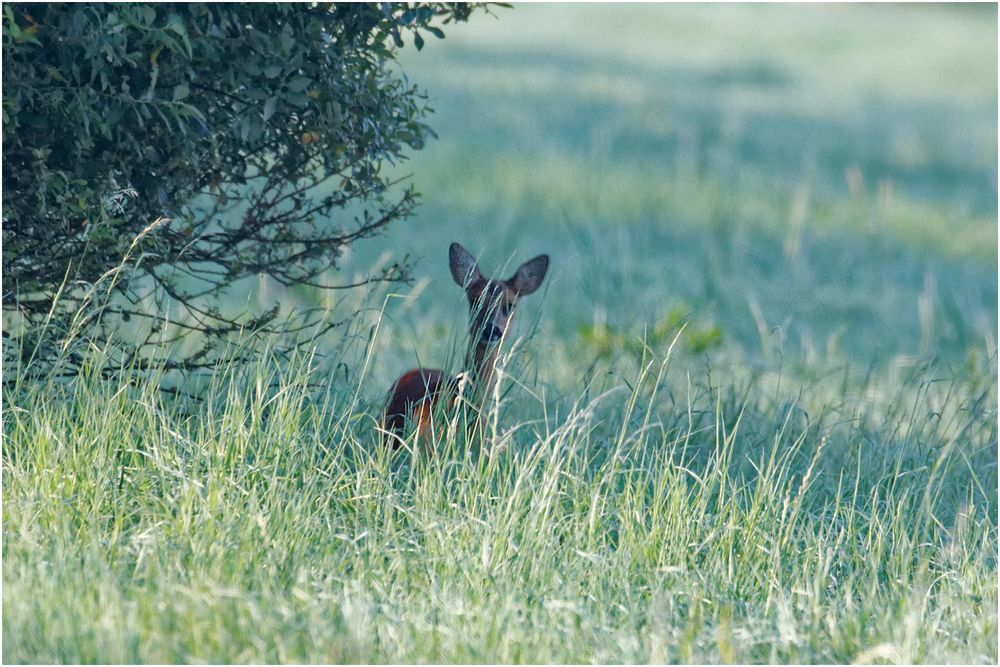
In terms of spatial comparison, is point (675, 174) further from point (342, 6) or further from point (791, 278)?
point (342, 6)

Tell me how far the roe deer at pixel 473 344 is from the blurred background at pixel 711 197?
133 mm

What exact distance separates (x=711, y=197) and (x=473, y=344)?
31.1ft

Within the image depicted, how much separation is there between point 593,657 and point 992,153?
50.0 ft

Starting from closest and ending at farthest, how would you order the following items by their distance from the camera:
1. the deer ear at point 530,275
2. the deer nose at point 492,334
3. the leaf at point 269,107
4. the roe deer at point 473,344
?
the leaf at point 269,107, the roe deer at point 473,344, the deer nose at point 492,334, the deer ear at point 530,275

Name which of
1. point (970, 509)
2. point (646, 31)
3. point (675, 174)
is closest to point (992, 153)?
point (675, 174)

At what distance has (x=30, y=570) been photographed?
353cm

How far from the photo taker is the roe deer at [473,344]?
4.81 metres

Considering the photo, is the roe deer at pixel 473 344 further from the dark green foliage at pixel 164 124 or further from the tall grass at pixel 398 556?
the dark green foliage at pixel 164 124

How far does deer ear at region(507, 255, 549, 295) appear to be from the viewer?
17.1 feet

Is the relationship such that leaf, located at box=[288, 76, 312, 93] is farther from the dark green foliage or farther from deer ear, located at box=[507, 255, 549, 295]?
deer ear, located at box=[507, 255, 549, 295]

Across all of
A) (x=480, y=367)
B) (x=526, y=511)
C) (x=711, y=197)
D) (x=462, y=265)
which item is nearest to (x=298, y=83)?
(x=462, y=265)

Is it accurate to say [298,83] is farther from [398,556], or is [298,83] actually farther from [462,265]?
[398,556]

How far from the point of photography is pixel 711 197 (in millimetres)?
13906

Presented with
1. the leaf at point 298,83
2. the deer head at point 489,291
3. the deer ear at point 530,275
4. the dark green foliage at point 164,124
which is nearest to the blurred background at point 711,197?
the deer head at point 489,291
